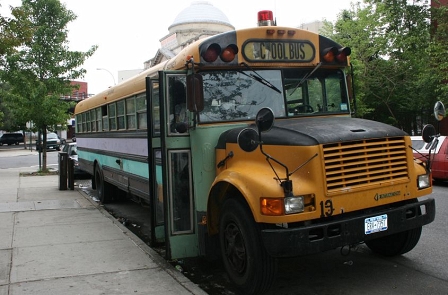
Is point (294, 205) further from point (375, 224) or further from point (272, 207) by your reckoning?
point (375, 224)

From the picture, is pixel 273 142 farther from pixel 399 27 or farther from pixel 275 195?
pixel 399 27

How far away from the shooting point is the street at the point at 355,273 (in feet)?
15.5

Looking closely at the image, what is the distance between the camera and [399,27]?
2319cm

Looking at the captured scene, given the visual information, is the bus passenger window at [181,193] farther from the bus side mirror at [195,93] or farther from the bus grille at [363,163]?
the bus grille at [363,163]

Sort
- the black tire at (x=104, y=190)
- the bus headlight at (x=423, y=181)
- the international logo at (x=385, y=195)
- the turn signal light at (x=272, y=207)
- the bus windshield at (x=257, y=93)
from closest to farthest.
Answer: the turn signal light at (x=272, y=207)
the international logo at (x=385, y=195)
the bus headlight at (x=423, y=181)
the bus windshield at (x=257, y=93)
the black tire at (x=104, y=190)

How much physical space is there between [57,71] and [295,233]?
15511mm

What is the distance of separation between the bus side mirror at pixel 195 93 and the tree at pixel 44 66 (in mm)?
13557

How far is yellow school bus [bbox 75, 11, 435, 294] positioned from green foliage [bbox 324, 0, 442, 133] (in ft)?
57.5

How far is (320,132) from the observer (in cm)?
427

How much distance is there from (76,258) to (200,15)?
59.5m

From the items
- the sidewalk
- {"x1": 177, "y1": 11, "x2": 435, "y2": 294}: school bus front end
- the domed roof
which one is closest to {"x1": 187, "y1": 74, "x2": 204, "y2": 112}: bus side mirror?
{"x1": 177, "y1": 11, "x2": 435, "y2": 294}: school bus front end

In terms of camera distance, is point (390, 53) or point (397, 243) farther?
point (390, 53)

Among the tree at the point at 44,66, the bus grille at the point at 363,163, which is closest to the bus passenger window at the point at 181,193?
the bus grille at the point at 363,163

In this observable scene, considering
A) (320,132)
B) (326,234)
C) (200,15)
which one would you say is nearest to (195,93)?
(320,132)
